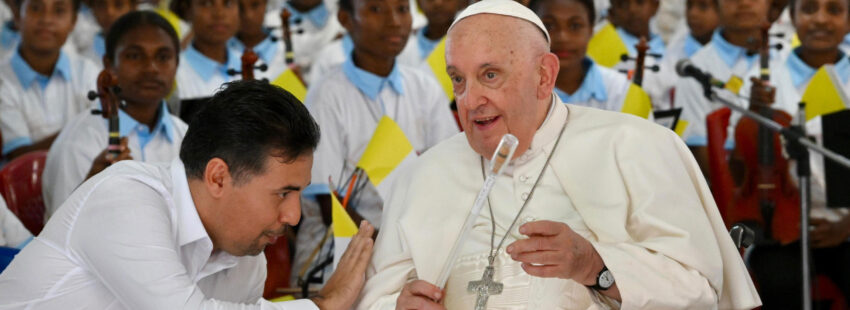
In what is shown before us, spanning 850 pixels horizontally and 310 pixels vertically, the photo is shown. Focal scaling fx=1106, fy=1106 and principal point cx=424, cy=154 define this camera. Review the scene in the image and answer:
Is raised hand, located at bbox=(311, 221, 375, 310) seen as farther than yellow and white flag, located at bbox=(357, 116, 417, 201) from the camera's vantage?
No

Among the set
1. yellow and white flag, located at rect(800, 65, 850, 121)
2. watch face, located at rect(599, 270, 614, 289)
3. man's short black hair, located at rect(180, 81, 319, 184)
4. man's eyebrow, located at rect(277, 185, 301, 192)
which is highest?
man's short black hair, located at rect(180, 81, 319, 184)

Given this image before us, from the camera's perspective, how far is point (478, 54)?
10.7ft

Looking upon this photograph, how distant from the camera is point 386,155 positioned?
4320 millimetres

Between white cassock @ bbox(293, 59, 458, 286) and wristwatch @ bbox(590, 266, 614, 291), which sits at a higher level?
wristwatch @ bbox(590, 266, 614, 291)

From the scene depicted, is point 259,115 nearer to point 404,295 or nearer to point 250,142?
point 250,142

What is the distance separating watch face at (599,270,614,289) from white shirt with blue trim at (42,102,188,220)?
253 centimetres

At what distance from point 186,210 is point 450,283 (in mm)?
831

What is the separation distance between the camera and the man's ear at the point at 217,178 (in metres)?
3.03

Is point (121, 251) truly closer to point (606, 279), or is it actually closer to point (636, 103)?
point (606, 279)

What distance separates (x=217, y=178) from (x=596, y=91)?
3.35m

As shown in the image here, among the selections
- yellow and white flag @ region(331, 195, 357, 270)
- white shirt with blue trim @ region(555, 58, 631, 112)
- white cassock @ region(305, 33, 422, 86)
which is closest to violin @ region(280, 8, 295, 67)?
white cassock @ region(305, 33, 422, 86)

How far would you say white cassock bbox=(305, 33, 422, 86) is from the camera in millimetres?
7598

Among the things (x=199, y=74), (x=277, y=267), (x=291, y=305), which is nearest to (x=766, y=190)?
(x=277, y=267)

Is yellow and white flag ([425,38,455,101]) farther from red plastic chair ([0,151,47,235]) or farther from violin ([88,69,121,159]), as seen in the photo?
red plastic chair ([0,151,47,235])
